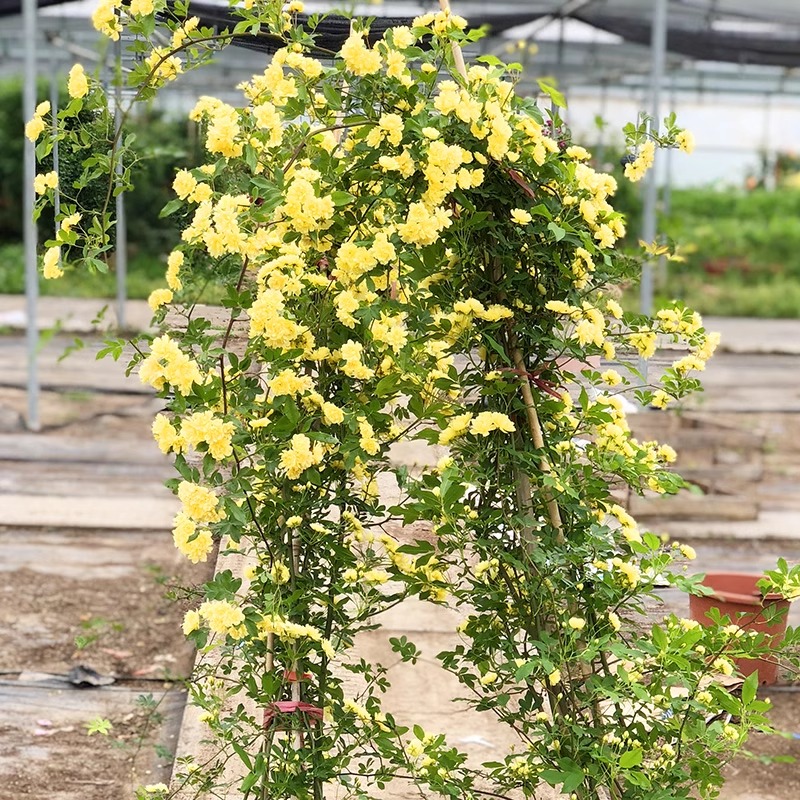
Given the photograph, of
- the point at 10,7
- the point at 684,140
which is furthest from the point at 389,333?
the point at 10,7

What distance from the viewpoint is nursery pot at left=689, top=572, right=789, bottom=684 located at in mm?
2435

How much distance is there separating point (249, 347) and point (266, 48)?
100 cm

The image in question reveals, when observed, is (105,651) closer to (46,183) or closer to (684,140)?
(46,183)

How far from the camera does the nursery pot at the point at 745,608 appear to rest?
2.43m

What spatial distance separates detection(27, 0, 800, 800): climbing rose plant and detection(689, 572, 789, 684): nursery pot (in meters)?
0.22

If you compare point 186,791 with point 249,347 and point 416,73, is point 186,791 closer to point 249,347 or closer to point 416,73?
point 249,347

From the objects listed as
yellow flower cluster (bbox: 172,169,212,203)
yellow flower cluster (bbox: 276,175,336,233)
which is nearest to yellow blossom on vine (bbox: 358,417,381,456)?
yellow flower cluster (bbox: 276,175,336,233)

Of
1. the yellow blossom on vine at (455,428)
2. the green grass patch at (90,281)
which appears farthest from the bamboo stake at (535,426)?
the green grass patch at (90,281)

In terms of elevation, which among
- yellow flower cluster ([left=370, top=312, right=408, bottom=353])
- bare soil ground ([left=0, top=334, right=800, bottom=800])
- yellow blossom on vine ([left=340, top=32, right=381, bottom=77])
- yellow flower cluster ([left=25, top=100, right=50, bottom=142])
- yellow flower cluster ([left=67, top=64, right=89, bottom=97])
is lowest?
bare soil ground ([left=0, top=334, right=800, bottom=800])

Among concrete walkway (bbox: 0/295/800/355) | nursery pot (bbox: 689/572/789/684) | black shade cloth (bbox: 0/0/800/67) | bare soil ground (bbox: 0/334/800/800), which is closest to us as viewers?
nursery pot (bbox: 689/572/789/684)

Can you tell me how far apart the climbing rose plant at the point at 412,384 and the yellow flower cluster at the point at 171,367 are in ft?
0.10

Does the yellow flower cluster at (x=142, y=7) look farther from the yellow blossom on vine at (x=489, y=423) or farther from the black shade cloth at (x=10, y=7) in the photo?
the black shade cloth at (x=10, y=7)

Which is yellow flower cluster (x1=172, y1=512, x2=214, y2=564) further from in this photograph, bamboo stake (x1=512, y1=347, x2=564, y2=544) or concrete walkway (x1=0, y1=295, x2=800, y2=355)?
concrete walkway (x1=0, y1=295, x2=800, y2=355)

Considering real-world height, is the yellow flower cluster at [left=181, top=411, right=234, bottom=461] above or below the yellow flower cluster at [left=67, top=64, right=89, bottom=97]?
below
